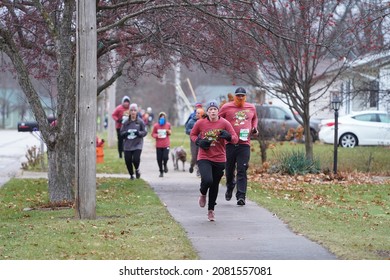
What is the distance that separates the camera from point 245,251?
32.1 ft

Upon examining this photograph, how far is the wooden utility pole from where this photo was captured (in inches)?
496

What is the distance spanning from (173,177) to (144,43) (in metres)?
6.70

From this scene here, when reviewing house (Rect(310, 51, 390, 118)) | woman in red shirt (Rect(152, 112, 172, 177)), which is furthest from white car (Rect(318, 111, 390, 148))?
woman in red shirt (Rect(152, 112, 172, 177))

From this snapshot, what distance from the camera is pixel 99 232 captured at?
11328 millimetres

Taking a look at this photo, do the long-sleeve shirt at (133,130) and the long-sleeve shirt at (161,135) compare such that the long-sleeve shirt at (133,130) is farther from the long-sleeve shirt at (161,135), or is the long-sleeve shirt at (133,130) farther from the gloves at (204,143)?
the gloves at (204,143)

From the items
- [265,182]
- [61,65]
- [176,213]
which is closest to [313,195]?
[265,182]

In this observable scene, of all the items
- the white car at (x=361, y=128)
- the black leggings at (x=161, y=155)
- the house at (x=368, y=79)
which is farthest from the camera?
the white car at (x=361, y=128)

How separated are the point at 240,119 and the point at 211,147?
1.82 meters

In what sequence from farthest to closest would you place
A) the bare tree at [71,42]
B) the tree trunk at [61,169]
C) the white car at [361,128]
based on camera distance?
1. the white car at [361,128]
2. the tree trunk at [61,169]
3. the bare tree at [71,42]

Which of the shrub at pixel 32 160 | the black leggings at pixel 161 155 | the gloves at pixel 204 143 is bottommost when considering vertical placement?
the shrub at pixel 32 160

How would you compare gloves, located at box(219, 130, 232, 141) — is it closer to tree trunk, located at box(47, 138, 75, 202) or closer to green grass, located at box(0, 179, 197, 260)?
green grass, located at box(0, 179, 197, 260)

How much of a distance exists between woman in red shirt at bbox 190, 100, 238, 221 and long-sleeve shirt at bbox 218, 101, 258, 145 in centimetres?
153

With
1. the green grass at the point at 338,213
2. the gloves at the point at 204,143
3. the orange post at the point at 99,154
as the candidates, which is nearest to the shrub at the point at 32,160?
the orange post at the point at 99,154

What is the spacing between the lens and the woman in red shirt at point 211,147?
12633 millimetres
